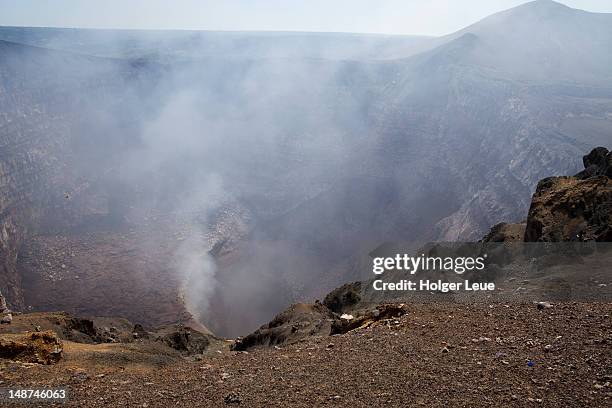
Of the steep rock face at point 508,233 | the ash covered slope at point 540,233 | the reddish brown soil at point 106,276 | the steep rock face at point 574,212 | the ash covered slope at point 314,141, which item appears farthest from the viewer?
the ash covered slope at point 314,141

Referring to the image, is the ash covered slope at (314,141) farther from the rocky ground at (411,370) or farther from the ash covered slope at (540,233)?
the rocky ground at (411,370)

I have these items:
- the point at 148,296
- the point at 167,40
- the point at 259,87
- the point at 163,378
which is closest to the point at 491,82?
the point at 259,87

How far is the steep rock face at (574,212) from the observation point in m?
13.0

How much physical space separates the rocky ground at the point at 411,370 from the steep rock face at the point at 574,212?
4.73m

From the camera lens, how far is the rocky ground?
6.45 metres

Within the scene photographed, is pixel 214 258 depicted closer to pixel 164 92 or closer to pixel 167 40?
pixel 164 92

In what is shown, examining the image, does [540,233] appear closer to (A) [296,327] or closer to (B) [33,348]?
(A) [296,327]

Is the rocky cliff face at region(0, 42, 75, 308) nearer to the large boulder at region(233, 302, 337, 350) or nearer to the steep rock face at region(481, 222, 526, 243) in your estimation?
the large boulder at region(233, 302, 337, 350)

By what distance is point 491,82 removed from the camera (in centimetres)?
4191

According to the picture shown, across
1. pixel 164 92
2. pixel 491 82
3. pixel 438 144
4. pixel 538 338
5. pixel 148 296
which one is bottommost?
pixel 148 296

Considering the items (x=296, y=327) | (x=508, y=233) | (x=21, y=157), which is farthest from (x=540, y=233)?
(x=21, y=157)

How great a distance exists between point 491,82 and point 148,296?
35422 mm

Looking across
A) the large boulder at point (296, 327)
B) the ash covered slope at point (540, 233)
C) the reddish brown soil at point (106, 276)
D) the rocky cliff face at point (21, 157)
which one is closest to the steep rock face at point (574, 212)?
the ash covered slope at point (540, 233)

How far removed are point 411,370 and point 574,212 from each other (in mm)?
10015
